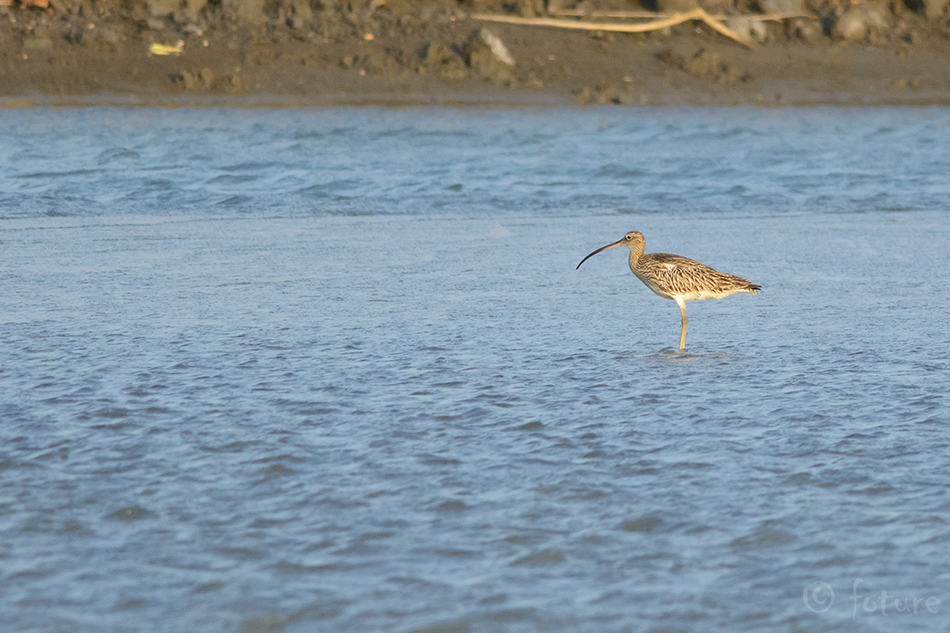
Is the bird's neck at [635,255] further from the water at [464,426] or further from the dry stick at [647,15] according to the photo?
the dry stick at [647,15]

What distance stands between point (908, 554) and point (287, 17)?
26858mm

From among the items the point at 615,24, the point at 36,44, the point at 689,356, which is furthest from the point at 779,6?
the point at 689,356

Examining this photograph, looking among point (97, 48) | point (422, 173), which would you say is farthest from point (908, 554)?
point (97, 48)

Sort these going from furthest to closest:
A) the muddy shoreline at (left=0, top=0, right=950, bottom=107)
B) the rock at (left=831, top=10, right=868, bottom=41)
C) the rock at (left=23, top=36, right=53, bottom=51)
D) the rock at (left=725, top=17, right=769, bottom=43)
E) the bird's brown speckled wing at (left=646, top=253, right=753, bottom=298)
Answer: the rock at (left=831, top=10, right=868, bottom=41)
the rock at (left=725, top=17, right=769, bottom=43)
the rock at (left=23, top=36, right=53, bottom=51)
the muddy shoreline at (left=0, top=0, right=950, bottom=107)
the bird's brown speckled wing at (left=646, top=253, right=753, bottom=298)

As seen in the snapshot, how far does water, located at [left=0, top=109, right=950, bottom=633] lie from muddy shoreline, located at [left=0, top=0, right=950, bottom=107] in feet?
44.0

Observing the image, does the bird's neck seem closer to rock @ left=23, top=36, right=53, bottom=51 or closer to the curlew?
the curlew

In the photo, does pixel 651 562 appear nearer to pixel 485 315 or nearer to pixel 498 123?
pixel 485 315

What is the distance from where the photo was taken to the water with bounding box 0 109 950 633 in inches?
150

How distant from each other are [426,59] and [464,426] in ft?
76.6

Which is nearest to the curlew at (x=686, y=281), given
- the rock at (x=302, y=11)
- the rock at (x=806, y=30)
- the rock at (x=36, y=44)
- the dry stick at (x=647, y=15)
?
the rock at (x=302, y=11)

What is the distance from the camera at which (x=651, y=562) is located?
13.2ft

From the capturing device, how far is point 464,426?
556cm

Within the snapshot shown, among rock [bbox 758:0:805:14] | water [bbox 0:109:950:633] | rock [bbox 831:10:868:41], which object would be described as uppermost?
rock [bbox 758:0:805:14]

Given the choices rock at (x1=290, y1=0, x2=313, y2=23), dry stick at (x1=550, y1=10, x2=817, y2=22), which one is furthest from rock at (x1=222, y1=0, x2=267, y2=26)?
dry stick at (x1=550, y1=10, x2=817, y2=22)
